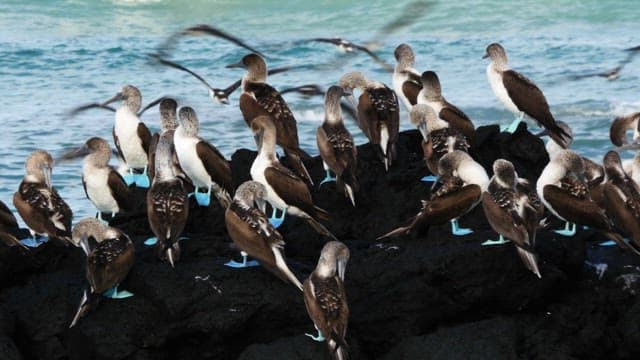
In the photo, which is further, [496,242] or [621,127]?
[621,127]

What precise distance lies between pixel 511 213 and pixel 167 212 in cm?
223

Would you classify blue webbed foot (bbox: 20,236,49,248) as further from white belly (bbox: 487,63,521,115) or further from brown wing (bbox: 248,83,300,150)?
white belly (bbox: 487,63,521,115)

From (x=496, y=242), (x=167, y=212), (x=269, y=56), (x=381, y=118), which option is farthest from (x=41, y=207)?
(x=269, y=56)

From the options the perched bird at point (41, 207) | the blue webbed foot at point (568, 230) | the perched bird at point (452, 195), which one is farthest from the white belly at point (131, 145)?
the blue webbed foot at point (568, 230)

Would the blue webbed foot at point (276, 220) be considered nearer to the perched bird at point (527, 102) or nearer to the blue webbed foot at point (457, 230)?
the blue webbed foot at point (457, 230)

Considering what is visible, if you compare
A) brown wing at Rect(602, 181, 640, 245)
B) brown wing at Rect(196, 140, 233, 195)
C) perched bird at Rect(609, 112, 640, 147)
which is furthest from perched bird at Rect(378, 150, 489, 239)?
perched bird at Rect(609, 112, 640, 147)

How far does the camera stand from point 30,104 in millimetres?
21234

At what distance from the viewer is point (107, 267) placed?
8898 mm

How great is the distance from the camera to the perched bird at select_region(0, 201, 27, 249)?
380 inches

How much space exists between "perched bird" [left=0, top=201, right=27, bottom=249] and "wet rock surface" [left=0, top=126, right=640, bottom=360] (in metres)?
0.07

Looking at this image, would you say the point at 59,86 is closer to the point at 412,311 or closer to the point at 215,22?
the point at 215,22

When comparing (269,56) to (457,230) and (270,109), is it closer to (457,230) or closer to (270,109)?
(270,109)

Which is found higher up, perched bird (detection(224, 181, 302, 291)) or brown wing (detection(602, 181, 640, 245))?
perched bird (detection(224, 181, 302, 291))

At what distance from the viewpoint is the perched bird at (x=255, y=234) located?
902cm
